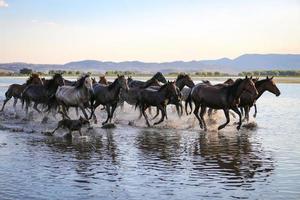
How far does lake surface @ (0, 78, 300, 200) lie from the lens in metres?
10.1

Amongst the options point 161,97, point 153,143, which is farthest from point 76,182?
point 161,97

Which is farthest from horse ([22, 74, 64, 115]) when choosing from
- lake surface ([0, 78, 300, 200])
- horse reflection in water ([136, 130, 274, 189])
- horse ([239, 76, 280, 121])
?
horse ([239, 76, 280, 121])

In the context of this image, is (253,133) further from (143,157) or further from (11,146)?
(11,146)

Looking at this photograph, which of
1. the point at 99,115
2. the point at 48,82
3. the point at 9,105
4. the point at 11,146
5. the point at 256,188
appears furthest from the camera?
the point at 9,105

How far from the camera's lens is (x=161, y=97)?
23.2 metres

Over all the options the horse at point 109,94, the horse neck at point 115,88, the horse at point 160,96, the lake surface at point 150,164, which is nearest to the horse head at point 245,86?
the lake surface at point 150,164

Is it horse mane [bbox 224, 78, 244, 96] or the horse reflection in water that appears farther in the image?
horse mane [bbox 224, 78, 244, 96]

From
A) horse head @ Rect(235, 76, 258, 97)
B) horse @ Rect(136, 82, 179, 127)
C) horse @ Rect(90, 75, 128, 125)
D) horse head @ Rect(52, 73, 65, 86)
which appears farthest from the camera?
horse head @ Rect(52, 73, 65, 86)

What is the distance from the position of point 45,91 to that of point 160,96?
5.50m

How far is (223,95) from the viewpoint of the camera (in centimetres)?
2091

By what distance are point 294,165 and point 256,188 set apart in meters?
2.89

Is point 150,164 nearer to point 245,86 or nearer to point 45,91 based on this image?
point 245,86

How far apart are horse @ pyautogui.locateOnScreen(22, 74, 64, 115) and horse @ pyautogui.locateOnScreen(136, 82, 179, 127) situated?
12.4 ft

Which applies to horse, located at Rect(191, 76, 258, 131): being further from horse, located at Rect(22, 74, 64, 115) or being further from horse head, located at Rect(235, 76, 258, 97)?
horse, located at Rect(22, 74, 64, 115)
